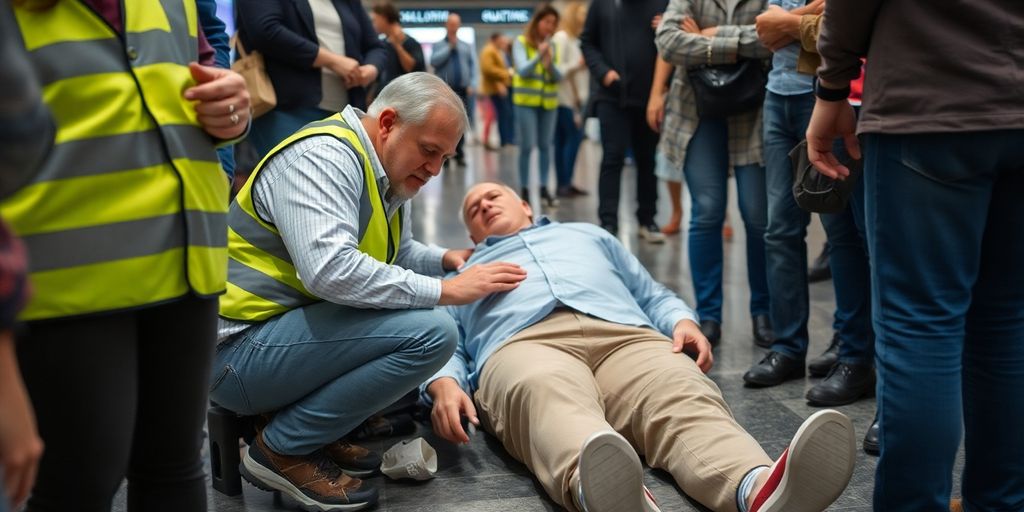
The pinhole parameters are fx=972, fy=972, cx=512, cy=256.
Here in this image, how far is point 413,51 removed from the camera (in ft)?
25.0

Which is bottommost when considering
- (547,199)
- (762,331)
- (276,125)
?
(547,199)

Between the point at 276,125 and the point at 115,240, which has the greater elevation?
the point at 115,240

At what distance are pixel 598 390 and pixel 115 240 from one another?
145cm

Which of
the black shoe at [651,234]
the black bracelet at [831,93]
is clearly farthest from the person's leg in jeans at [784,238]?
the black shoe at [651,234]

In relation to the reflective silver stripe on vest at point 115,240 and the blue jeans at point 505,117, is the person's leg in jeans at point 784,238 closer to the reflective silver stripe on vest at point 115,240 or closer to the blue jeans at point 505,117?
the reflective silver stripe on vest at point 115,240

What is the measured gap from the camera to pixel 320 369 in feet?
7.09

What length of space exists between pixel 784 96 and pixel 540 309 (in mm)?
1071

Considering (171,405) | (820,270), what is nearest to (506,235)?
(171,405)

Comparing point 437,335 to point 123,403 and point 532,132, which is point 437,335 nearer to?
point 123,403

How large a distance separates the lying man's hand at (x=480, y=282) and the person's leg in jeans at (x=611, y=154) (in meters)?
2.85

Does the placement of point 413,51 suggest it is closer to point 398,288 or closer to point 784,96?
point 784,96

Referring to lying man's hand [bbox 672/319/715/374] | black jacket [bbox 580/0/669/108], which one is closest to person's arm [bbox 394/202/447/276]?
lying man's hand [bbox 672/319/715/374]

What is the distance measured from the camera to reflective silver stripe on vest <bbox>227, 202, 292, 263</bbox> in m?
2.21

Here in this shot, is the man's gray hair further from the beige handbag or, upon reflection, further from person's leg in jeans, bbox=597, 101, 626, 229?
person's leg in jeans, bbox=597, 101, 626, 229
